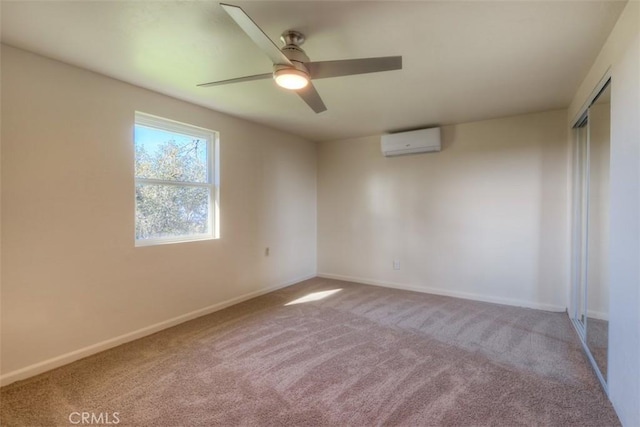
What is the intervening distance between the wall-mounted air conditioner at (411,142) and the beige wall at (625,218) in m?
2.00

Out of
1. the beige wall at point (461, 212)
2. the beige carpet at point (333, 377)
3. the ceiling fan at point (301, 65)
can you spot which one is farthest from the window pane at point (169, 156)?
the beige wall at point (461, 212)

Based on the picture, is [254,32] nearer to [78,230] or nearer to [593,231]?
[78,230]

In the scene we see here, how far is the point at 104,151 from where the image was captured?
250cm

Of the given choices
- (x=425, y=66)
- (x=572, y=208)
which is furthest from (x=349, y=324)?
(x=572, y=208)

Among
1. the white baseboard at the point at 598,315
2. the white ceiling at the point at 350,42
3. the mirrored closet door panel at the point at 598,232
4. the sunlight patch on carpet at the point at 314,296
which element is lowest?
the sunlight patch on carpet at the point at 314,296

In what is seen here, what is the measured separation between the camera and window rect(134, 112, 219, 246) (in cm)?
285

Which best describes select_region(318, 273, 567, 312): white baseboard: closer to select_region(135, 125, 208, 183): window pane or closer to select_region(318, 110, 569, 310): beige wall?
select_region(318, 110, 569, 310): beige wall

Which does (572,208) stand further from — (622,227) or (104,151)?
(104,151)

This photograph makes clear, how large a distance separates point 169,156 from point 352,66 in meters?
2.22

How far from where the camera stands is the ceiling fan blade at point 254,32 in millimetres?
1302

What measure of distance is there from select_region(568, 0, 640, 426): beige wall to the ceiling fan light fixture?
1.74 meters

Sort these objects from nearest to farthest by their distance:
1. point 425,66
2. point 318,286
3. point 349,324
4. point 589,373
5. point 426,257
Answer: point 589,373 → point 425,66 → point 349,324 → point 426,257 → point 318,286

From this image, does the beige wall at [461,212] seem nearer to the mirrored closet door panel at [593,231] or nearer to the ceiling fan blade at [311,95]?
the mirrored closet door panel at [593,231]

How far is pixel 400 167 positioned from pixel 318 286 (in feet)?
7.05
